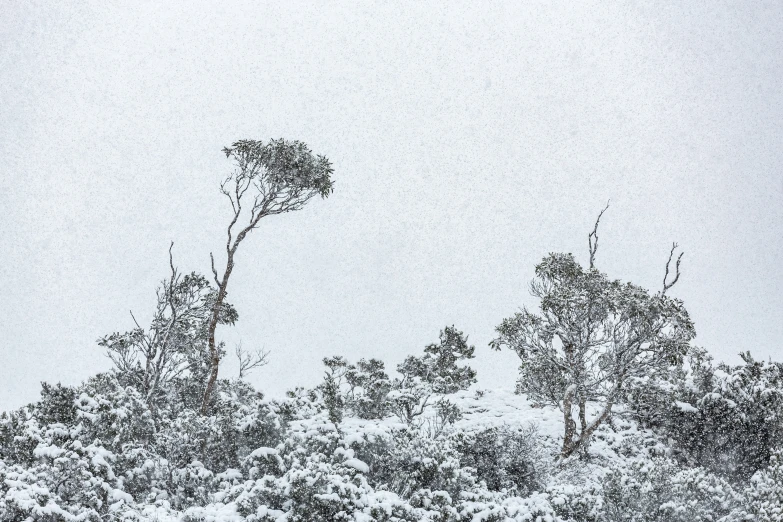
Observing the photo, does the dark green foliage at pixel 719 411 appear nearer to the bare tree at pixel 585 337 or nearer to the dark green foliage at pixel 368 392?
the bare tree at pixel 585 337

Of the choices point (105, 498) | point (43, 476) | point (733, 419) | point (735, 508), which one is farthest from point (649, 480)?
point (43, 476)

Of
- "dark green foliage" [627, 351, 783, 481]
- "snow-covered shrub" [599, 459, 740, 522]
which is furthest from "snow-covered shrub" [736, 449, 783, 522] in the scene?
"dark green foliage" [627, 351, 783, 481]

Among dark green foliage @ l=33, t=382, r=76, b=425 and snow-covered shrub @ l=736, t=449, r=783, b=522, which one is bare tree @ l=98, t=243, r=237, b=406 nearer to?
dark green foliage @ l=33, t=382, r=76, b=425

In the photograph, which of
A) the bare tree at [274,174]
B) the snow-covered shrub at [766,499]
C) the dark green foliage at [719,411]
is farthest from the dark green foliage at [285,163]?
the snow-covered shrub at [766,499]

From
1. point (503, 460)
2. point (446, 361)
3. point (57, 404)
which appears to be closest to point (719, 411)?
point (503, 460)

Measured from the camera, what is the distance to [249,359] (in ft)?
73.4

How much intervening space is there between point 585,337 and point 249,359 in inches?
481

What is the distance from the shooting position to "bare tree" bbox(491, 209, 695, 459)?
18.0 metres

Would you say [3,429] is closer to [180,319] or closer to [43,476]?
[43,476]

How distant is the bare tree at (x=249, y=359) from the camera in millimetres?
22297

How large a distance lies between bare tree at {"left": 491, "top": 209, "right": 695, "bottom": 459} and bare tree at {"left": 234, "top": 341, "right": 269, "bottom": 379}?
8.71 meters

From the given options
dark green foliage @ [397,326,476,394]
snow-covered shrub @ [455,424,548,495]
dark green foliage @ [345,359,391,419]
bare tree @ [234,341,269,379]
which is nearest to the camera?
snow-covered shrub @ [455,424,548,495]

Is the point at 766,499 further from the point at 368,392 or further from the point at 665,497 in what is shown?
the point at 368,392

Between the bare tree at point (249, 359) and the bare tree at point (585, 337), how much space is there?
8.71m
